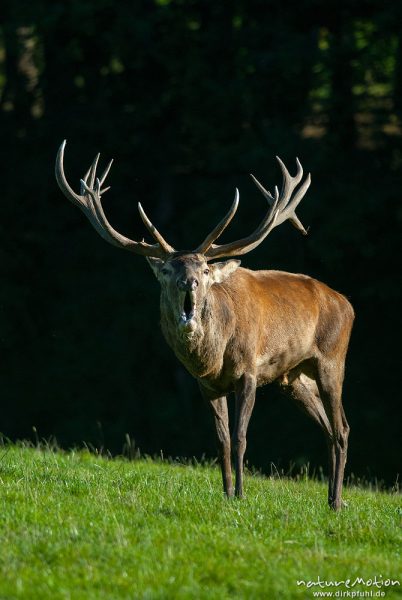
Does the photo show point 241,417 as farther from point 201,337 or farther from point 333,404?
point 333,404

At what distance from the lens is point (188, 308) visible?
805cm

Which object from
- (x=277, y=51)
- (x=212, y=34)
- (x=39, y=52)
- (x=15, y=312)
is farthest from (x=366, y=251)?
(x=39, y=52)

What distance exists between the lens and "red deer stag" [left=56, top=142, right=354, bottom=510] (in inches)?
321

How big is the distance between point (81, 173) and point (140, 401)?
163 inches

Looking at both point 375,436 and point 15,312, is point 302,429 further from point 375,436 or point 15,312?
point 15,312

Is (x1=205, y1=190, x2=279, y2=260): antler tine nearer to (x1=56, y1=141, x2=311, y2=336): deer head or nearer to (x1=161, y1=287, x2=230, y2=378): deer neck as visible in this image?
(x1=56, y1=141, x2=311, y2=336): deer head

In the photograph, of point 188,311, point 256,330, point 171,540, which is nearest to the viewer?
point 171,540

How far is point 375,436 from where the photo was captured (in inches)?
734

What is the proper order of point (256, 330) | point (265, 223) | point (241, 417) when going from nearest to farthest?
point (241, 417) → point (256, 330) → point (265, 223)

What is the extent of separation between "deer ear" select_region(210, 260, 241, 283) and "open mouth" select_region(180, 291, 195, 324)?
0.43 meters

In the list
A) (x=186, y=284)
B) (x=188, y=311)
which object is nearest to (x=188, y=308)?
(x=188, y=311)

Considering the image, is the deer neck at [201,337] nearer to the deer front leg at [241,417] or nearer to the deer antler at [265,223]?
the deer front leg at [241,417]

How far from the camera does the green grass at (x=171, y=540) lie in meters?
5.56

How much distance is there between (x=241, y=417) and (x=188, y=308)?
2.87 feet
